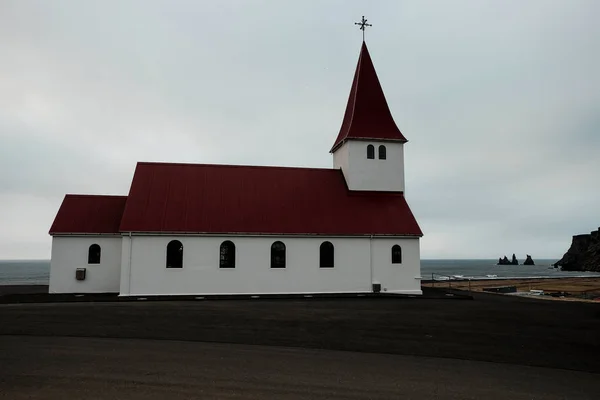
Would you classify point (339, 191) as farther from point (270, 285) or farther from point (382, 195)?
point (270, 285)

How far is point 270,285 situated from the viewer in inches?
991

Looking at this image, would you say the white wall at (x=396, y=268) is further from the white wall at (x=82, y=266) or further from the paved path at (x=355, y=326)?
the white wall at (x=82, y=266)

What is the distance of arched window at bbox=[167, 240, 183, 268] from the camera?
24328mm

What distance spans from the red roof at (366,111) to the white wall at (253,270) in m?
6.83

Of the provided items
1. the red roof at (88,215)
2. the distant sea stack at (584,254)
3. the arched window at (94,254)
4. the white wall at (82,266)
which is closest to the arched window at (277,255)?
the white wall at (82,266)

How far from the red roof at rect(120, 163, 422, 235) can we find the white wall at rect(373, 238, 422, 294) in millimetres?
721

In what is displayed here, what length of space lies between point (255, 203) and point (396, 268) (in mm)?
8861

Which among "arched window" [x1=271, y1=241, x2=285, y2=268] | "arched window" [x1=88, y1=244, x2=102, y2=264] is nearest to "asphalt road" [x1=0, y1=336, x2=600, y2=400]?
"arched window" [x1=271, y1=241, x2=285, y2=268]

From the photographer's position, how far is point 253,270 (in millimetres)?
25062

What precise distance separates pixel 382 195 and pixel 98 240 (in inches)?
657

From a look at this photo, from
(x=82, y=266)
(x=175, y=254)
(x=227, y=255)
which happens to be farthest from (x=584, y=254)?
(x=82, y=266)

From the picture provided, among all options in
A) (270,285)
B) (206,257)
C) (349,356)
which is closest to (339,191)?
(270,285)

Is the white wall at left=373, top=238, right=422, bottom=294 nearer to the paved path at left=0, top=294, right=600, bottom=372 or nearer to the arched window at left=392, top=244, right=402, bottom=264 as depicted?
the arched window at left=392, top=244, right=402, bottom=264

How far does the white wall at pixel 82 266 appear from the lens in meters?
25.3
